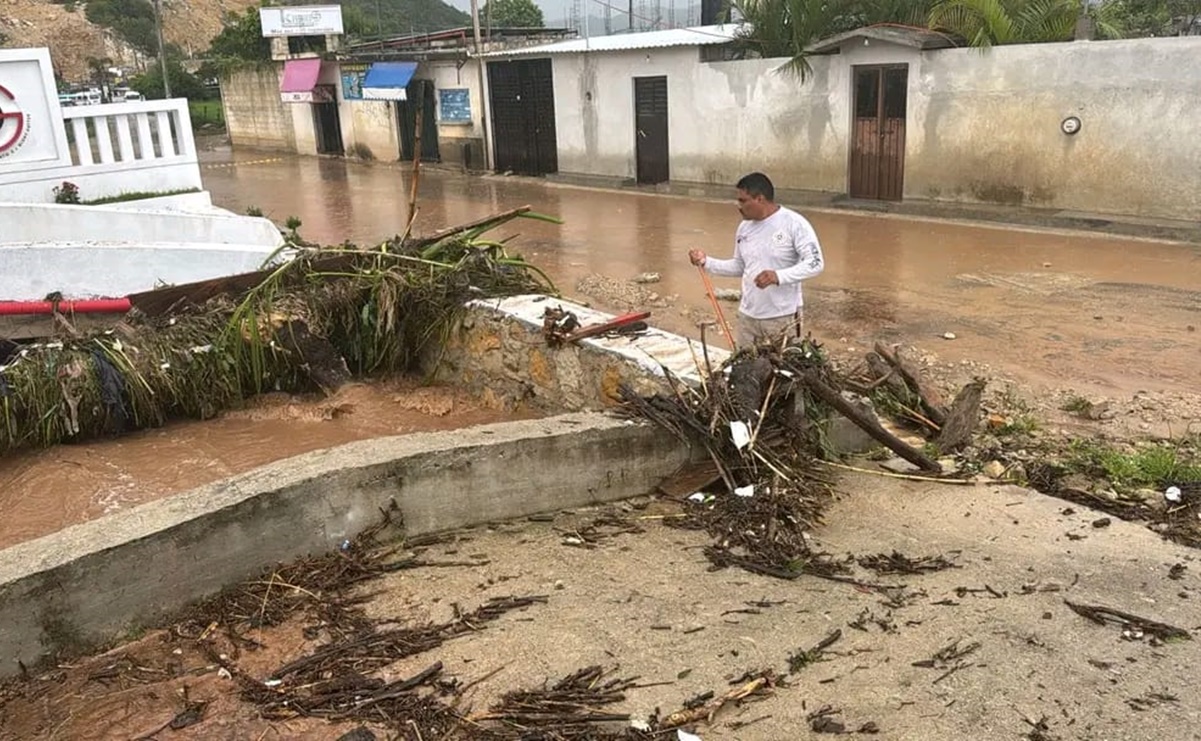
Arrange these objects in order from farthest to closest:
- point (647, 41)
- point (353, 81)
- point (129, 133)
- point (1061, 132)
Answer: point (353, 81) → point (647, 41) → point (1061, 132) → point (129, 133)

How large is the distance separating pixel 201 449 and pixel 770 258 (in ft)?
14.0

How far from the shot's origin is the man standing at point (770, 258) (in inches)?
210

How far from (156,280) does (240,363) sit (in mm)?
2345

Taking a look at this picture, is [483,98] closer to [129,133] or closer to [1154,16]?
[129,133]

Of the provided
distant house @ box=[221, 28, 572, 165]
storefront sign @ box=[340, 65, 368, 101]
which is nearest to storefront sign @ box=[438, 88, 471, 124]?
distant house @ box=[221, 28, 572, 165]

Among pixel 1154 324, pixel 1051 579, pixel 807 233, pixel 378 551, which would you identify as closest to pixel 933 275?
pixel 1154 324

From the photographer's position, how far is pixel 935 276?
10.9 m

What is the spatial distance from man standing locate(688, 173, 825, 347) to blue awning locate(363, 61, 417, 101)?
21292 millimetres

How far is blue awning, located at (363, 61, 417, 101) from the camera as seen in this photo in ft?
81.8

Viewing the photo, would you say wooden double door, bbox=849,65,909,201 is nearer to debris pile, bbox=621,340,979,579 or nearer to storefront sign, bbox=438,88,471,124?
storefront sign, bbox=438,88,471,124

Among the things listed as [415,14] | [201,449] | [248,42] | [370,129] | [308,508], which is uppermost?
[415,14]

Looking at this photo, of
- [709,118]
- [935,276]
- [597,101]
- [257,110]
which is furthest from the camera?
[257,110]

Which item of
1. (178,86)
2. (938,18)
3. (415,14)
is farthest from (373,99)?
(415,14)

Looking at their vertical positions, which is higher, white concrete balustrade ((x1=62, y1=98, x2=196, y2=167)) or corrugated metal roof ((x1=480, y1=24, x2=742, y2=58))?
corrugated metal roof ((x1=480, y1=24, x2=742, y2=58))
